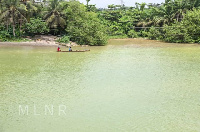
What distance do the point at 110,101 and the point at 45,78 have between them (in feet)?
18.3

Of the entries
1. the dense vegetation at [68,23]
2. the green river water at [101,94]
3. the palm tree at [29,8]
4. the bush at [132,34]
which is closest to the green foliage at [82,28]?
the dense vegetation at [68,23]

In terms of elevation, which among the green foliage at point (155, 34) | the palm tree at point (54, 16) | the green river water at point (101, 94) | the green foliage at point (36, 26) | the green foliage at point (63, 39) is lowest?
the green river water at point (101, 94)

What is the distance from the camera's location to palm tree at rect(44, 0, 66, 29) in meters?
33.0

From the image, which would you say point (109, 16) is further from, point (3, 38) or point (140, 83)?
point (140, 83)

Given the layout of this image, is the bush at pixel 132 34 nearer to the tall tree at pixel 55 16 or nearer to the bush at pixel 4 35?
the tall tree at pixel 55 16

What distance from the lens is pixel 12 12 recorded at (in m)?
30.9

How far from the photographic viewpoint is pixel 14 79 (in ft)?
50.9

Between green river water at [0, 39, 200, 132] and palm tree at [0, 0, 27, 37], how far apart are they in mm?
10686

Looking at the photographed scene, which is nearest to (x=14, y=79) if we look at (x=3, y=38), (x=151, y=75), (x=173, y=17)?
(x=151, y=75)

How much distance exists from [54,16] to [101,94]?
22.3m

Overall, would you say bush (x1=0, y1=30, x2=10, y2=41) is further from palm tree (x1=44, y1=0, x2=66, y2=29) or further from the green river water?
the green river water

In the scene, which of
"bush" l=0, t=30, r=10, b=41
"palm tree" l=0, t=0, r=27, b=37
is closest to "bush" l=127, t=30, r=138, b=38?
"palm tree" l=0, t=0, r=27, b=37

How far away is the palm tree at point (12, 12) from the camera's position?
30.5 m

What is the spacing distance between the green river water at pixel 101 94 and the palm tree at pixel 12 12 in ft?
35.1
